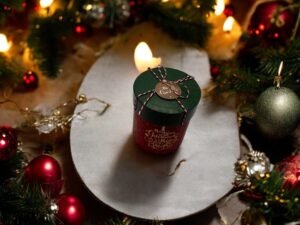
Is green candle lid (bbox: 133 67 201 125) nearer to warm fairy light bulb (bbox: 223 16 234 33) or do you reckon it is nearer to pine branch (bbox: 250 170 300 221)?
pine branch (bbox: 250 170 300 221)

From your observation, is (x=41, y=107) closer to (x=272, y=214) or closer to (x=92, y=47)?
(x=92, y=47)

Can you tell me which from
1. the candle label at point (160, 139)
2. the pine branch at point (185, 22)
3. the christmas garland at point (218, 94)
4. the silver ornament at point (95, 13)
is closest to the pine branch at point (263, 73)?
the christmas garland at point (218, 94)

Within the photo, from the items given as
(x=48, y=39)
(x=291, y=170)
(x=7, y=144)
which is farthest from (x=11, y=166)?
(x=291, y=170)

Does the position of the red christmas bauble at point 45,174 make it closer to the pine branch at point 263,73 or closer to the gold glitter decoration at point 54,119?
the gold glitter decoration at point 54,119

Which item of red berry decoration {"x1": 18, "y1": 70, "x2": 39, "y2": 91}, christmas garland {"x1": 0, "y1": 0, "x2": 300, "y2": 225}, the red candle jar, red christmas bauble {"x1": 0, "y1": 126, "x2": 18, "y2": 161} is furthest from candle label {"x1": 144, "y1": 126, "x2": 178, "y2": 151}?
red berry decoration {"x1": 18, "y1": 70, "x2": 39, "y2": 91}

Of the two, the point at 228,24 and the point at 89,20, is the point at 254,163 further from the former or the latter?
the point at 89,20

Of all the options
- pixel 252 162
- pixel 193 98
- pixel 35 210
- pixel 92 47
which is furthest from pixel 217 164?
pixel 92 47
